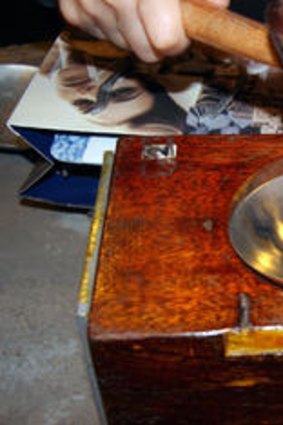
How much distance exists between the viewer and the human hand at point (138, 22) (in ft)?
2.76

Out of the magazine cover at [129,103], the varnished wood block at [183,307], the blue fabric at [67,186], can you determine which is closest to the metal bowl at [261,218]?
the varnished wood block at [183,307]

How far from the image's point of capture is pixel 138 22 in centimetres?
89

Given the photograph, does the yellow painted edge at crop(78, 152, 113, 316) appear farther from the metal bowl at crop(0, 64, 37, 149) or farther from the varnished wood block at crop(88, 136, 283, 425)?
the metal bowl at crop(0, 64, 37, 149)

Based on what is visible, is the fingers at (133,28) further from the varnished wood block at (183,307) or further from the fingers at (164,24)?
the varnished wood block at (183,307)

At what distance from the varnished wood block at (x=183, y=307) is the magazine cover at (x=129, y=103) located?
32cm

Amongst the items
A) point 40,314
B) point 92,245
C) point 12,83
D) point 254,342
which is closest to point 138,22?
point 92,245

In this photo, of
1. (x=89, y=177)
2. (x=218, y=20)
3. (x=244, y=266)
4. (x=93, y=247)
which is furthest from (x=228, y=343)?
(x=89, y=177)

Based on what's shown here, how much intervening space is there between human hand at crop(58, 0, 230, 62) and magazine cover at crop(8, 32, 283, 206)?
0.24m

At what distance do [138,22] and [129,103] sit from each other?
38 centimetres

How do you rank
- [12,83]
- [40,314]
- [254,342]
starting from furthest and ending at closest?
[12,83]
[40,314]
[254,342]

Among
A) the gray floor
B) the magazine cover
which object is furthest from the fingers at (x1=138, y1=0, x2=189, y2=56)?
the gray floor

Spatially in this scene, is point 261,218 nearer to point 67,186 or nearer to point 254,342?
point 254,342

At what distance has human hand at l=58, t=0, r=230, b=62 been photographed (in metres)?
0.84

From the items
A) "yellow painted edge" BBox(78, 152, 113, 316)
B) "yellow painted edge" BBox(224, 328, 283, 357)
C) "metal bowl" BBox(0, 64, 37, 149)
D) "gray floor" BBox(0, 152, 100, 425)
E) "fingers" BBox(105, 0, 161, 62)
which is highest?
"fingers" BBox(105, 0, 161, 62)
